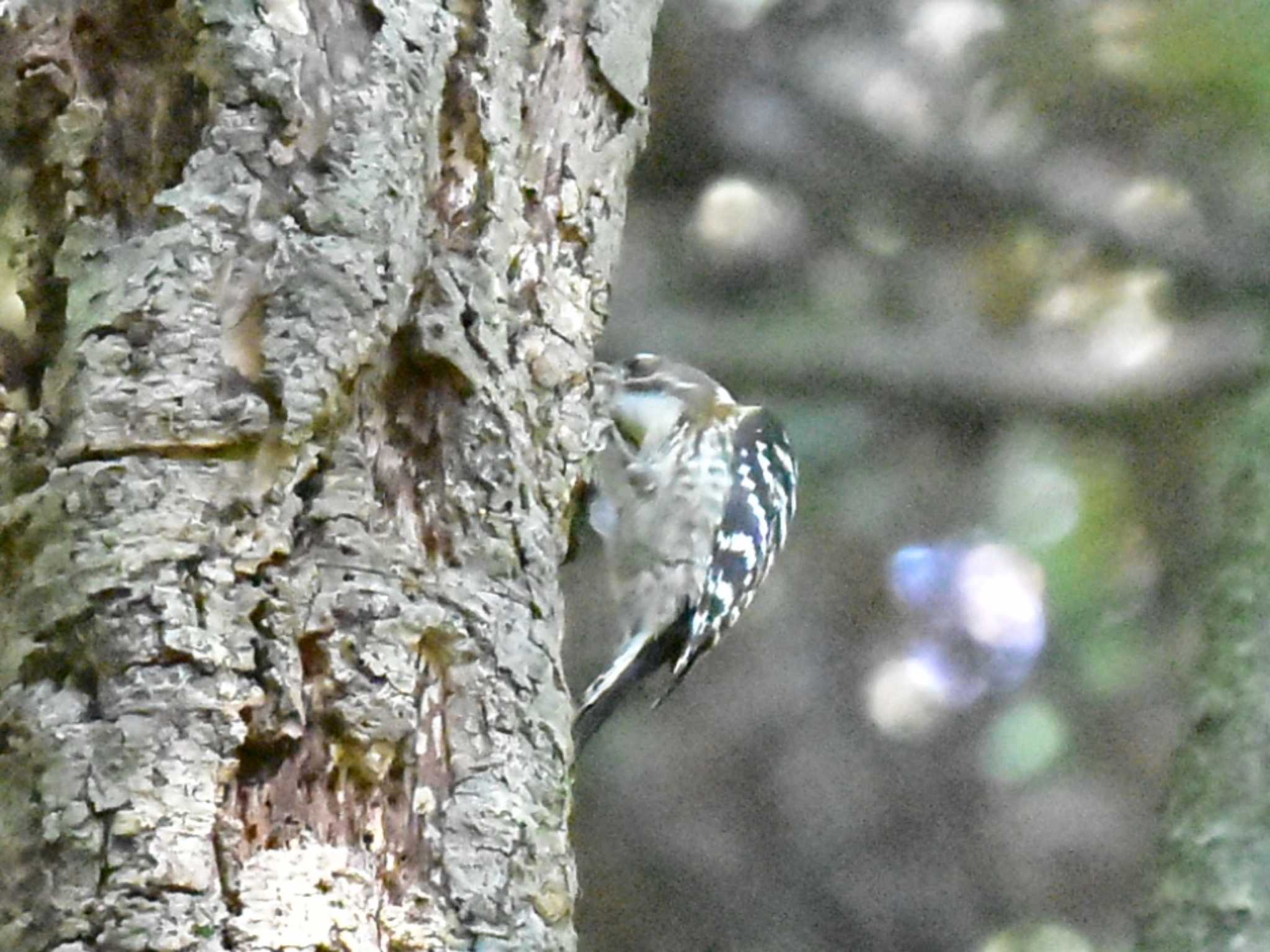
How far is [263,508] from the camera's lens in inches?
58.1

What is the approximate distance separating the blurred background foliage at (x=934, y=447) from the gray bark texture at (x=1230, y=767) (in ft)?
3.03

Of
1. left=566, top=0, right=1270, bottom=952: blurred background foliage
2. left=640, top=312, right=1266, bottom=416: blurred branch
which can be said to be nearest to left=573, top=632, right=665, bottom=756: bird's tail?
left=566, top=0, right=1270, bottom=952: blurred background foliage

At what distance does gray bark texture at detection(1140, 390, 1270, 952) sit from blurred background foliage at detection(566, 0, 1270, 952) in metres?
0.92

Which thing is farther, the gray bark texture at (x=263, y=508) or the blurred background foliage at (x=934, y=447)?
the blurred background foliage at (x=934, y=447)

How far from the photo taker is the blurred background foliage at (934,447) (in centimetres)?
390

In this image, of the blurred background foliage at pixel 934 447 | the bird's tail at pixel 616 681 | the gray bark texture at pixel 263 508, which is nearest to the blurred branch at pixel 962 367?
the blurred background foliage at pixel 934 447

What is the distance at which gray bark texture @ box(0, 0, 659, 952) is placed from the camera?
4.50 ft

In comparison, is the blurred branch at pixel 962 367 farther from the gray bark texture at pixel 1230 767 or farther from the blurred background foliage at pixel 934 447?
the gray bark texture at pixel 1230 767

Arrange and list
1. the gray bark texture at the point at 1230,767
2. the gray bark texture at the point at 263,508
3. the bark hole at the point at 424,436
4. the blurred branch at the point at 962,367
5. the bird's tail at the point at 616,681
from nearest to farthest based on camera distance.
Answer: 1. the gray bark texture at the point at 263,508
2. the bark hole at the point at 424,436
3. the gray bark texture at the point at 1230,767
4. the bird's tail at the point at 616,681
5. the blurred branch at the point at 962,367

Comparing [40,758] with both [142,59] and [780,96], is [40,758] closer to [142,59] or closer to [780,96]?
[142,59]

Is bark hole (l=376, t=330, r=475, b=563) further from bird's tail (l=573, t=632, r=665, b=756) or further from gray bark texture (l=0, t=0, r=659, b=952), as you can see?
bird's tail (l=573, t=632, r=665, b=756)

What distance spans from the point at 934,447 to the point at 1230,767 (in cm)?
153

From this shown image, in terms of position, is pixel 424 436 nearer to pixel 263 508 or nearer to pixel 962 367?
pixel 263 508

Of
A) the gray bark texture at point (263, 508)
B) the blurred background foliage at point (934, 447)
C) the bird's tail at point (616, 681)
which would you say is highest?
the blurred background foliage at point (934, 447)
